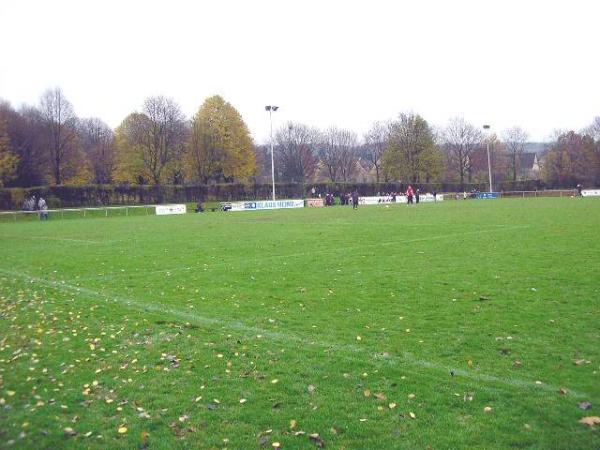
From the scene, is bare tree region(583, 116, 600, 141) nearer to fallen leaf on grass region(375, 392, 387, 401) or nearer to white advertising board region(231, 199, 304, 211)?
white advertising board region(231, 199, 304, 211)

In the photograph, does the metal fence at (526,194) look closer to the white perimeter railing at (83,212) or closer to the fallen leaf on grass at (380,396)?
the white perimeter railing at (83,212)

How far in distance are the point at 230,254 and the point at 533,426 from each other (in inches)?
529

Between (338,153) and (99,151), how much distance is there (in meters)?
45.0

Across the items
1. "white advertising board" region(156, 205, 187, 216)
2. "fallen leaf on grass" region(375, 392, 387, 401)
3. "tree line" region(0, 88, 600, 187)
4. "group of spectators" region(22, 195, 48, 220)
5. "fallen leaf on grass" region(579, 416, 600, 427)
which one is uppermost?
"tree line" region(0, 88, 600, 187)

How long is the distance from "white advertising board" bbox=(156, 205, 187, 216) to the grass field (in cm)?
3934

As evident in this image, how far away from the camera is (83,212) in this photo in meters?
52.1

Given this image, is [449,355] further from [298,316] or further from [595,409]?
[298,316]

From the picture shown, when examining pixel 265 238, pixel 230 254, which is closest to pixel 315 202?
pixel 265 238

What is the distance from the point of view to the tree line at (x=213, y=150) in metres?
64.7

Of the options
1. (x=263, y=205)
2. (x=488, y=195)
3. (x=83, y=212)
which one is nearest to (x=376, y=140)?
(x=488, y=195)

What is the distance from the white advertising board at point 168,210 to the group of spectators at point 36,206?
1001cm

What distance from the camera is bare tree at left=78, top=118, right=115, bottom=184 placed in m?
79.1

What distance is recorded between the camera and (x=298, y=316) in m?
9.05

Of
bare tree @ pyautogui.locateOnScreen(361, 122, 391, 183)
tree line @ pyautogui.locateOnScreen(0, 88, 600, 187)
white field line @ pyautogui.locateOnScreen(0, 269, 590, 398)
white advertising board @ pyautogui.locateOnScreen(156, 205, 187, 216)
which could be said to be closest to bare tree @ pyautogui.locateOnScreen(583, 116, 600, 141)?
tree line @ pyautogui.locateOnScreen(0, 88, 600, 187)
